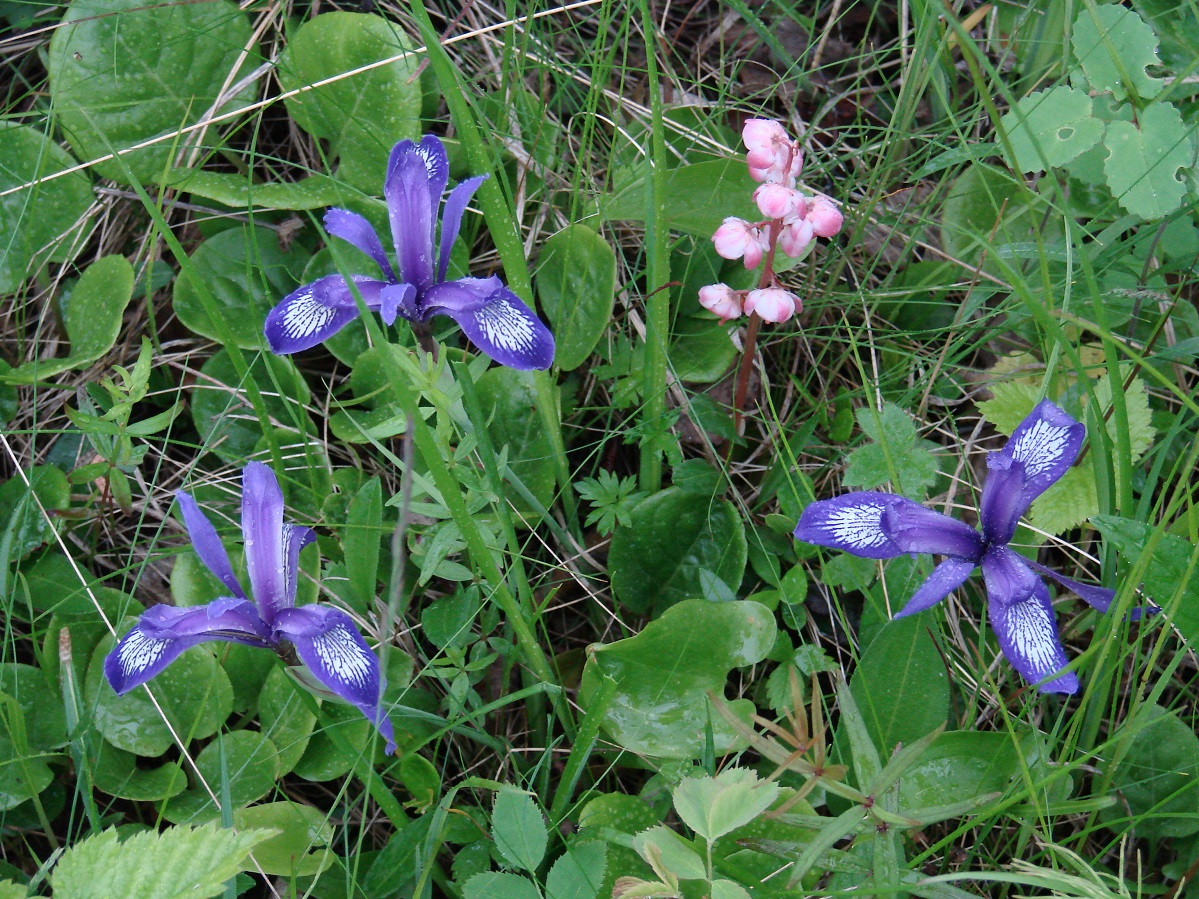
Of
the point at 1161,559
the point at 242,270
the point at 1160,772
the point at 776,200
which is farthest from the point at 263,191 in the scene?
the point at 1160,772

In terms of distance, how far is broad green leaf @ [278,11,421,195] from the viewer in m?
2.03

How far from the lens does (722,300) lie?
5.34 ft

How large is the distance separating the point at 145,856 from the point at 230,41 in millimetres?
1679

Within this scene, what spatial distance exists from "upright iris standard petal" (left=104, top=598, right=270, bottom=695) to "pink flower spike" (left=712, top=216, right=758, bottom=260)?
0.89 metres

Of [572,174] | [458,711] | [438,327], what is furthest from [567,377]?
[458,711]

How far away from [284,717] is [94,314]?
36.0 inches

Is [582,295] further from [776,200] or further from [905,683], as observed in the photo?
[905,683]

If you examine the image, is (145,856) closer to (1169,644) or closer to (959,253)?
(1169,644)

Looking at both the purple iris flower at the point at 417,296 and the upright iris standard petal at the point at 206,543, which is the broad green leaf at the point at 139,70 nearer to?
the purple iris flower at the point at 417,296

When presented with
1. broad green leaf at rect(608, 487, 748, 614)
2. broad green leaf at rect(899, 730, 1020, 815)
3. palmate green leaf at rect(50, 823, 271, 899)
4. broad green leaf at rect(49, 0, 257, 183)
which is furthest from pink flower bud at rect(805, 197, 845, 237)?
broad green leaf at rect(49, 0, 257, 183)

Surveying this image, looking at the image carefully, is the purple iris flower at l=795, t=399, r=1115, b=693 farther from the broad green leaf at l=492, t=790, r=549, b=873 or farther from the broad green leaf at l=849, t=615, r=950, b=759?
the broad green leaf at l=492, t=790, r=549, b=873

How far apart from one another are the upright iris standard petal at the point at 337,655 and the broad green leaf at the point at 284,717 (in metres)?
0.24

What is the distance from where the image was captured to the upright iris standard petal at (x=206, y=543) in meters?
1.43

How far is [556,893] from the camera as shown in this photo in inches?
51.9
